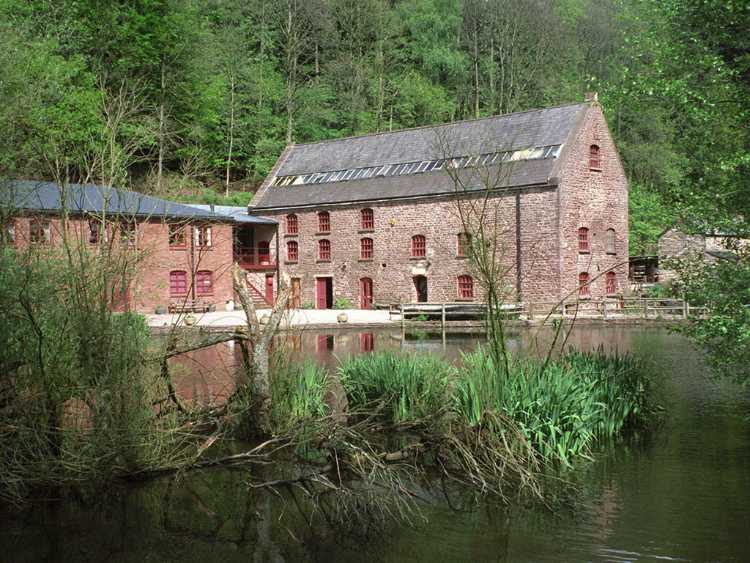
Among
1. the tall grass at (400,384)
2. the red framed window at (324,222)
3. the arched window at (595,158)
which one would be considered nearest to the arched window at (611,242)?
the arched window at (595,158)

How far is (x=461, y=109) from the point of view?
50.0 meters

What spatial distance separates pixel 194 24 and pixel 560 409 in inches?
1449

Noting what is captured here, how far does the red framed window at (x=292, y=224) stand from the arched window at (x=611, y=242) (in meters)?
13.9

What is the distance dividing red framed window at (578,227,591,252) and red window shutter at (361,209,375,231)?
8.78m

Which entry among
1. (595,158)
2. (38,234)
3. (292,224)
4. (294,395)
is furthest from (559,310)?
(38,234)

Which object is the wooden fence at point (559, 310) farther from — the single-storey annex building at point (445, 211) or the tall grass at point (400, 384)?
the tall grass at point (400, 384)

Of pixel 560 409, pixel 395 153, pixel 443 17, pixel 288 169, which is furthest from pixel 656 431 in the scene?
pixel 443 17

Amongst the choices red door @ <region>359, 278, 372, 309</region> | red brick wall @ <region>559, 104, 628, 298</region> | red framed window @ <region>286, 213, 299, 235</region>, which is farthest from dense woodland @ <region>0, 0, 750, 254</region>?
red door @ <region>359, 278, 372, 309</region>

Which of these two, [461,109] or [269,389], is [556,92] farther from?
[269,389]

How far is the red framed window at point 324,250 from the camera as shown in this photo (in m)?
33.2

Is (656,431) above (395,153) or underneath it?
underneath

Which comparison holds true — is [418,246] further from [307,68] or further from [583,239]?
[307,68]

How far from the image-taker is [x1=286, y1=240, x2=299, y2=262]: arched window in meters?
34.2

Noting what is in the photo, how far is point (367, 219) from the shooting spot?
105 feet
